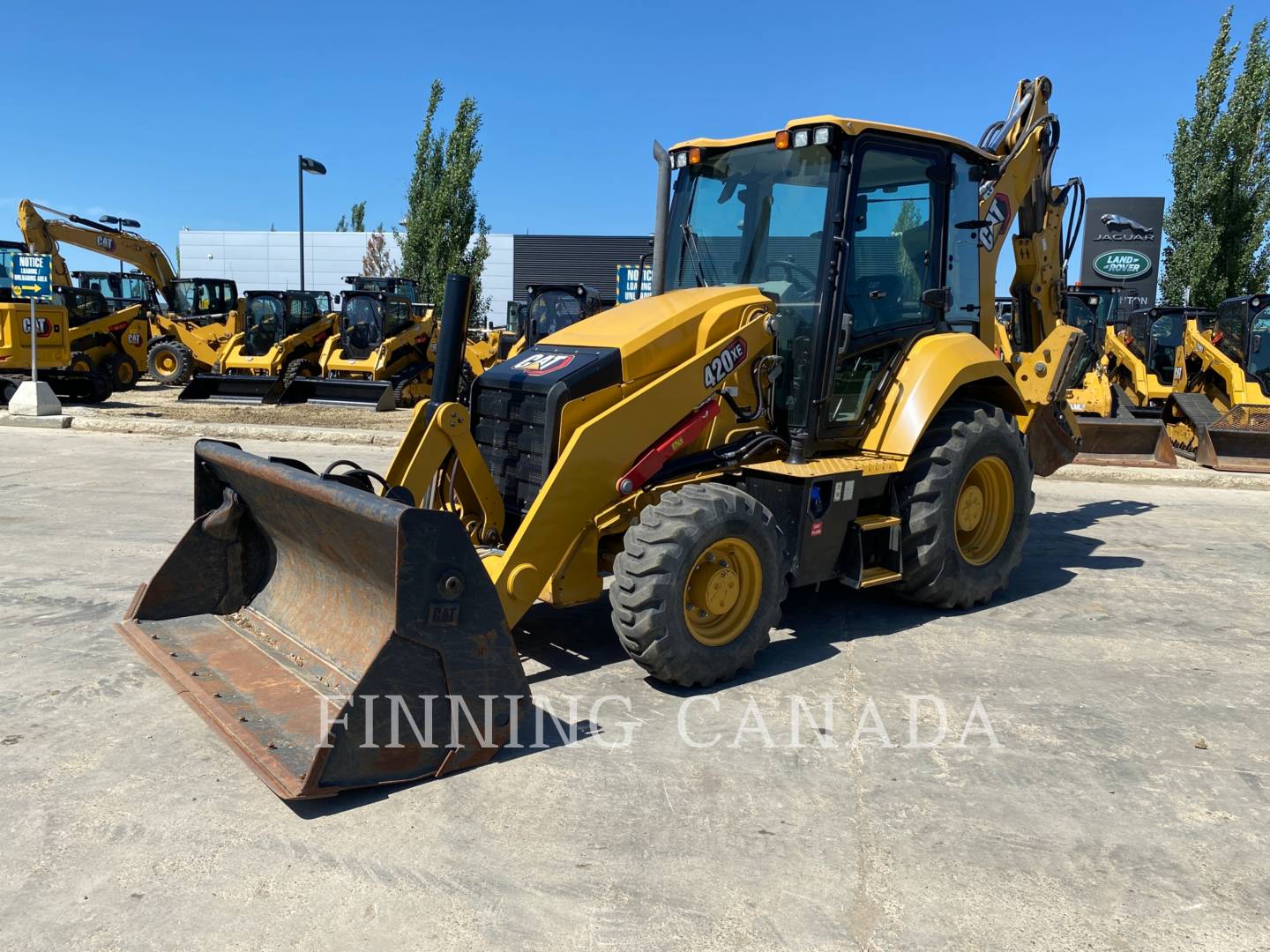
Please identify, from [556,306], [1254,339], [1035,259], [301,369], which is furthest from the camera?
[301,369]

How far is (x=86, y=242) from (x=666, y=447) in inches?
925

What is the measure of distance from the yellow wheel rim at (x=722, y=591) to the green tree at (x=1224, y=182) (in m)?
25.5

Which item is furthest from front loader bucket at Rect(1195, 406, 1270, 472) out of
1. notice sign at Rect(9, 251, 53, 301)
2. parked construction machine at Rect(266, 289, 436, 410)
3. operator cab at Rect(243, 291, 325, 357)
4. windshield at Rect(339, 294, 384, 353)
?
operator cab at Rect(243, 291, 325, 357)

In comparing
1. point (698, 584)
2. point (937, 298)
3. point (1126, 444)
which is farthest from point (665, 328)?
point (1126, 444)

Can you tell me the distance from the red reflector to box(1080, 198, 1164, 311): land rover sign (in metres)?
31.1

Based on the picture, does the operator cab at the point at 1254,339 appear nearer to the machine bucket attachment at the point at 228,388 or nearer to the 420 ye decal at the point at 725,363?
the 420 ye decal at the point at 725,363

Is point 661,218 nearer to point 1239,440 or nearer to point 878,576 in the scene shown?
point 878,576

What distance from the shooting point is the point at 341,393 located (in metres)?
19.3

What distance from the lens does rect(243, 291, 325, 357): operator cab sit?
70.9ft

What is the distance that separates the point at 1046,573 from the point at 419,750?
5.22 m

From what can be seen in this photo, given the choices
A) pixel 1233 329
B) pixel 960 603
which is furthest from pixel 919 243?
pixel 1233 329

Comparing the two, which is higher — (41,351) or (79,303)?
(79,303)

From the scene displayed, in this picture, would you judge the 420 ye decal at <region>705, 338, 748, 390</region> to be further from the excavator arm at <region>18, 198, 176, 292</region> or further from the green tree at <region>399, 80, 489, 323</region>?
the green tree at <region>399, 80, 489, 323</region>

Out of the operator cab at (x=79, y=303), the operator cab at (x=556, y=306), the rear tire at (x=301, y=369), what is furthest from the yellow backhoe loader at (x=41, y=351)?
the operator cab at (x=556, y=306)
